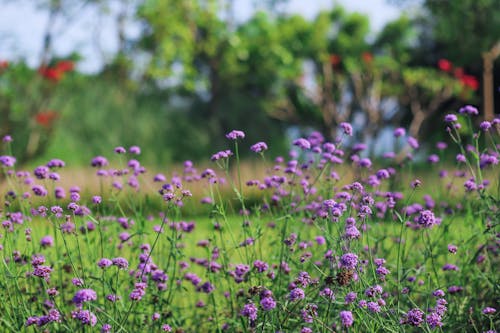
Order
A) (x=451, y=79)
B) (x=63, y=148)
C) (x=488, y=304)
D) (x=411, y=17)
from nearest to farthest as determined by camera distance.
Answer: (x=488, y=304)
(x=63, y=148)
(x=451, y=79)
(x=411, y=17)

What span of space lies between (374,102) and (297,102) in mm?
5047

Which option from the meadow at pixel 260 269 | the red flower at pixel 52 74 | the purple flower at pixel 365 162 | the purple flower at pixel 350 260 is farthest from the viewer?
the red flower at pixel 52 74

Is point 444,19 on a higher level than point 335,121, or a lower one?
higher

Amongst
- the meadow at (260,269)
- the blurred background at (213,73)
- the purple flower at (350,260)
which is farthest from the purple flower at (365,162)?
the blurred background at (213,73)

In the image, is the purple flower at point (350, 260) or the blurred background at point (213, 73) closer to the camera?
the purple flower at point (350, 260)

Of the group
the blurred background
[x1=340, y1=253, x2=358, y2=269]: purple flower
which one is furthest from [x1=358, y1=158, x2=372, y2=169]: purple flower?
the blurred background

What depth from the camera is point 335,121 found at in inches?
682

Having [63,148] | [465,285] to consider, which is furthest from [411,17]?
[465,285]

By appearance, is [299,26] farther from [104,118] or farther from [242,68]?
[104,118]

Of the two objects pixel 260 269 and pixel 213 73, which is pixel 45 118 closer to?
pixel 213 73

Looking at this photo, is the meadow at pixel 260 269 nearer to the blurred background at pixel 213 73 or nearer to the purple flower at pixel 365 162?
the purple flower at pixel 365 162

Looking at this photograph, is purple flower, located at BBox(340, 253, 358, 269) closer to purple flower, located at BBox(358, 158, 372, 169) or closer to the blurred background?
purple flower, located at BBox(358, 158, 372, 169)

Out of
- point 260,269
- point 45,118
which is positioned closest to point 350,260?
point 260,269

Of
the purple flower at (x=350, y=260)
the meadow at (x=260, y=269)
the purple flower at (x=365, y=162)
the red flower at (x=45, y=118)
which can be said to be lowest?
the red flower at (x=45, y=118)
